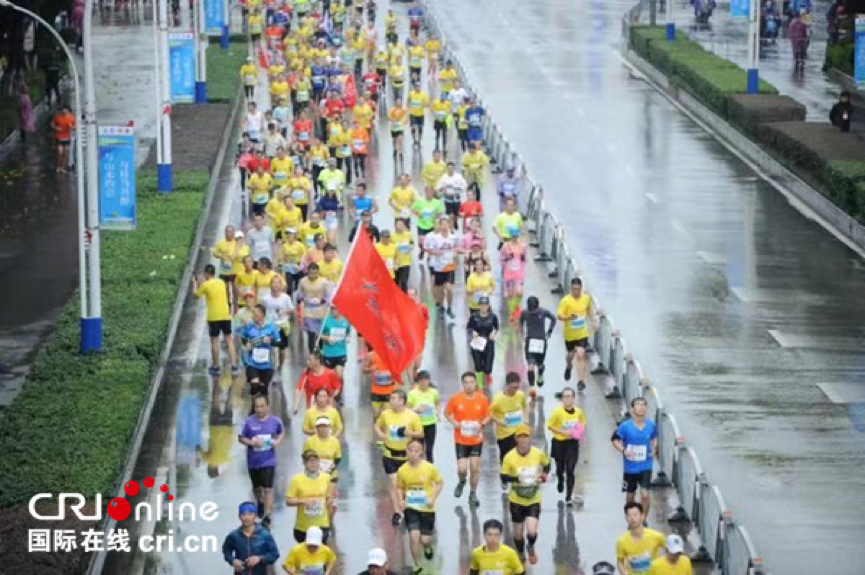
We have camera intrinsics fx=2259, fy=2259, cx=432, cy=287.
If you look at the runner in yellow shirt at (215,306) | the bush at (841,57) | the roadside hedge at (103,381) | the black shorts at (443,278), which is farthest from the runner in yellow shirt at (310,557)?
the bush at (841,57)

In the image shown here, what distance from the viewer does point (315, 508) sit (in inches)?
812

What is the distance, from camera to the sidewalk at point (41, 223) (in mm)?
32312

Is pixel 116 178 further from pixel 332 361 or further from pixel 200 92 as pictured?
pixel 200 92

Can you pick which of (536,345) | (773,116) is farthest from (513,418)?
(773,116)

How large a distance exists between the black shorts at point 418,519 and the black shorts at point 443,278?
1079 centimetres

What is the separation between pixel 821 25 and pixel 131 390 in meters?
49.8

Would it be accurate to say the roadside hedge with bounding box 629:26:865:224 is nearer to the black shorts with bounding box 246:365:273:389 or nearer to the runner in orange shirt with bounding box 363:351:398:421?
the black shorts with bounding box 246:365:273:389

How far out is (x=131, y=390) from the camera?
26250mm

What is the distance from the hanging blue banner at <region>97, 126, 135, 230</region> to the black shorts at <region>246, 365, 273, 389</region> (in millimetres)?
3653

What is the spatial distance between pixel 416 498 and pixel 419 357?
8412mm

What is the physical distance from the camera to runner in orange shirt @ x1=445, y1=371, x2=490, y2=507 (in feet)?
76.8

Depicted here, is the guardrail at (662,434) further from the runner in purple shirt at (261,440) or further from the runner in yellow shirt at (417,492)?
the runner in purple shirt at (261,440)

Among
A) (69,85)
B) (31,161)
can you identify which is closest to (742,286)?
(31,161)

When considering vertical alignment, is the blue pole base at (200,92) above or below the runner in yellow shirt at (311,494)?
above
